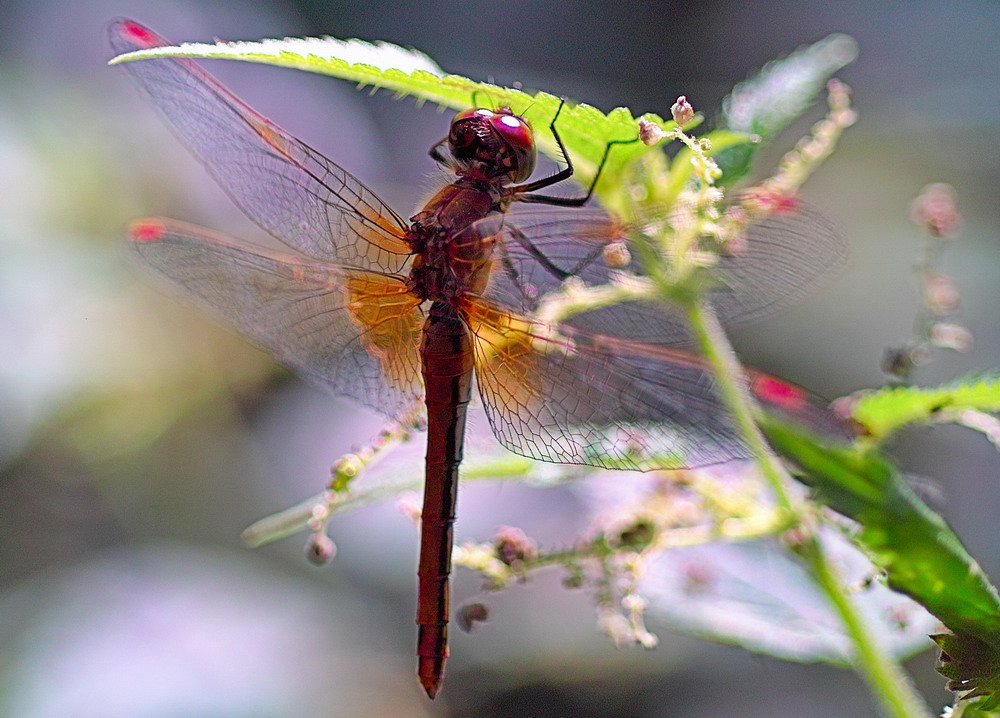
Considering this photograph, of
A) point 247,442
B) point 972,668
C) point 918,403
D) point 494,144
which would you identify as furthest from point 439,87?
point 247,442

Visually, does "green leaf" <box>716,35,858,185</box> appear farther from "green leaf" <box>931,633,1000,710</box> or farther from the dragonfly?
"green leaf" <box>931,633,1000,710</box>

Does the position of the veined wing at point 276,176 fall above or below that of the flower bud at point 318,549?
above

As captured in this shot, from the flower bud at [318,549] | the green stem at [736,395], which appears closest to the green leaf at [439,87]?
the green stem at [736,395]

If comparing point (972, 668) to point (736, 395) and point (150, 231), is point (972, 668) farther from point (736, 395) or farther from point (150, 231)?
point (150, 231)

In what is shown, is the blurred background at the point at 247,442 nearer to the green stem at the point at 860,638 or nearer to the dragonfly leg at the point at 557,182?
the dragonfly leg at the point at 557,182

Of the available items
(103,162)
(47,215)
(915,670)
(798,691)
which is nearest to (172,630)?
(47,215)

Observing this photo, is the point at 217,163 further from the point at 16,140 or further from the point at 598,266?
the point at 16,140
